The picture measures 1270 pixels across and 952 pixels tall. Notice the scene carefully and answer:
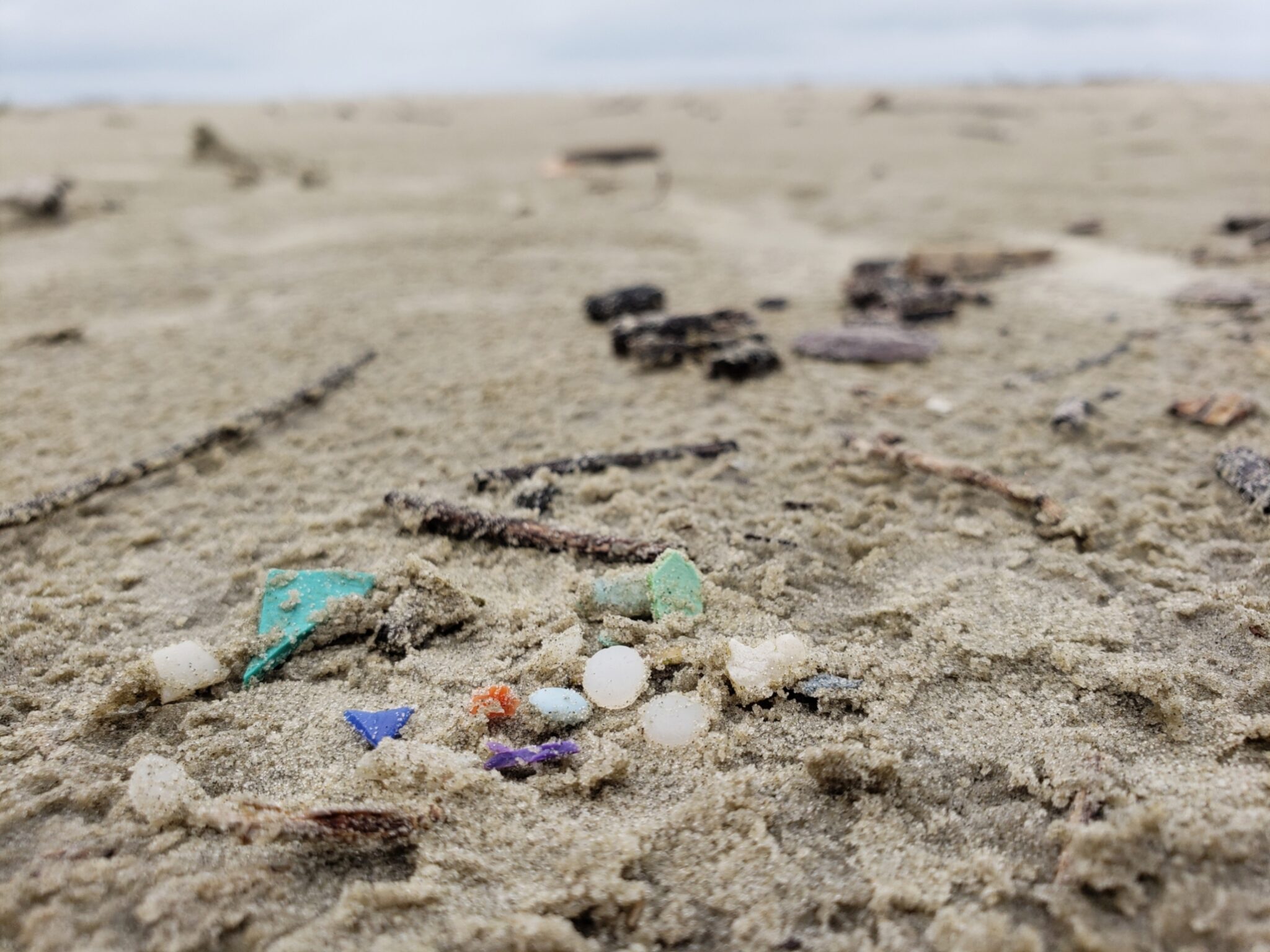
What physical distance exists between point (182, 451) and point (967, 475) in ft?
7.13

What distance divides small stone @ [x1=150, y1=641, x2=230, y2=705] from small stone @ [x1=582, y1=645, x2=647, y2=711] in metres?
0.68

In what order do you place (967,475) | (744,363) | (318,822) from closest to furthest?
(318,822)
(967,475)
(744,363)

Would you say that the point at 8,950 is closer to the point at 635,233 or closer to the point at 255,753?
the point at 255,753

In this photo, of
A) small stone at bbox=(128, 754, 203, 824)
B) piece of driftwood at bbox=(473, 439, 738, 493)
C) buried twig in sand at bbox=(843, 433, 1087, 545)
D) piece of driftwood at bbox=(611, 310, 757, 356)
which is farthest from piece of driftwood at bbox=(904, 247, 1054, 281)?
small stone at bbox=(128, 754, 203, 824)

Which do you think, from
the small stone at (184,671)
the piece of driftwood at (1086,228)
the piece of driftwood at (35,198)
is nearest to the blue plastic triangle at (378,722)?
the small stone at (184,671)

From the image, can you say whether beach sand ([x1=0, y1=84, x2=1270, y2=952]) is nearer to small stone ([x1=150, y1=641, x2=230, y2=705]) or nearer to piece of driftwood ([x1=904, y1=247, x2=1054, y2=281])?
small stone ([x1=150, y1=641, x2=230, y2=705])

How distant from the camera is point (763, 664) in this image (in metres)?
1.39

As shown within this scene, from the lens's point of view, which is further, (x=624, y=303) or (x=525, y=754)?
(x=624, y=303)

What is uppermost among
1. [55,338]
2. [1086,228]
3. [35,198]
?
[35,198]

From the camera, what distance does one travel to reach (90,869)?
→ 1042mm

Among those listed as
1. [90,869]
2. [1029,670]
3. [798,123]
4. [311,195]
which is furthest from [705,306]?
[798,123]

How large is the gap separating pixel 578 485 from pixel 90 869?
125 centimetres

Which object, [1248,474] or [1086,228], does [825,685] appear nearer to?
[1248,474]

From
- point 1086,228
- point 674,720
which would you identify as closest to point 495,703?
point 674,720
